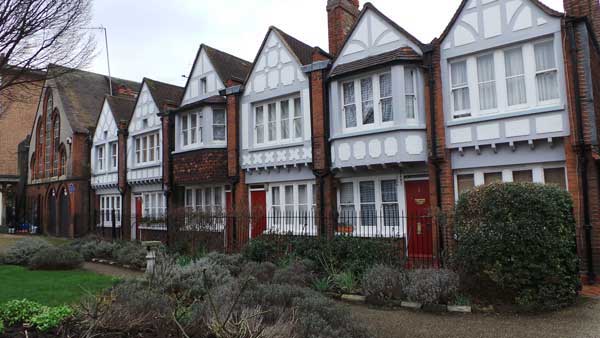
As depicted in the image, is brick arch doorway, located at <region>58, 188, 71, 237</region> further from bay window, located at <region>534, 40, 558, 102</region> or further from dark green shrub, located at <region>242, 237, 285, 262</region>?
bay window, located at <region>534, 40, 558, 102</region>

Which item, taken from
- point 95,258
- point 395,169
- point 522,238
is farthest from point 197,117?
point 522,238

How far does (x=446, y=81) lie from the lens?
1294cm

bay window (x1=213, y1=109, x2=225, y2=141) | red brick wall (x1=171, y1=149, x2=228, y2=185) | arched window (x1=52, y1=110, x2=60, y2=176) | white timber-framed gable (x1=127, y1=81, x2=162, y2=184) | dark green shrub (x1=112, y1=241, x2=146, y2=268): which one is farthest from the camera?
arched window (x1=52, y1=110, x2=60, y2=176)

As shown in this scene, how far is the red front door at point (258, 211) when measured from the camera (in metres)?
16.3

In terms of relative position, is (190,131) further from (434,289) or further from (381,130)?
(434,289)

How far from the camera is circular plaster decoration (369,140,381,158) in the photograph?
13491mm

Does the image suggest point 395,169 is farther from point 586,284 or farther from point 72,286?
point 72,286

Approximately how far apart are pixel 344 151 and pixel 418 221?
334 cm

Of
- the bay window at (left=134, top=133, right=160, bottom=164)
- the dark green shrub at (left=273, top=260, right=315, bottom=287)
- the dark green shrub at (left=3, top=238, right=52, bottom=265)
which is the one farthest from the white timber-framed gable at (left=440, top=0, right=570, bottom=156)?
the bay window at (left=134, top=133, right=160, bottom=164)

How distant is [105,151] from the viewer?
26.9 metres

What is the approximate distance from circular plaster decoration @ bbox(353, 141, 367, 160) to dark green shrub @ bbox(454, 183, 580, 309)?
5.47 metres

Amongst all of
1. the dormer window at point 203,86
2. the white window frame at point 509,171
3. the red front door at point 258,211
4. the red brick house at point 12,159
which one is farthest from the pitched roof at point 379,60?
the red brick house at point 12,159

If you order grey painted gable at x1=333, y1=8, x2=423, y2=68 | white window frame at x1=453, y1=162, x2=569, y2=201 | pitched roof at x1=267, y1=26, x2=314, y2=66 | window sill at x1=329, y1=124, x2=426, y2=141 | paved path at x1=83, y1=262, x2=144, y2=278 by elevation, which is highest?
pitched roof at x1=267, y1=26, x2=314, y2=66

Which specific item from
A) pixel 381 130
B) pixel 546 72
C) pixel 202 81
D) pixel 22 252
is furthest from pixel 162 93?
pixel 546 72
